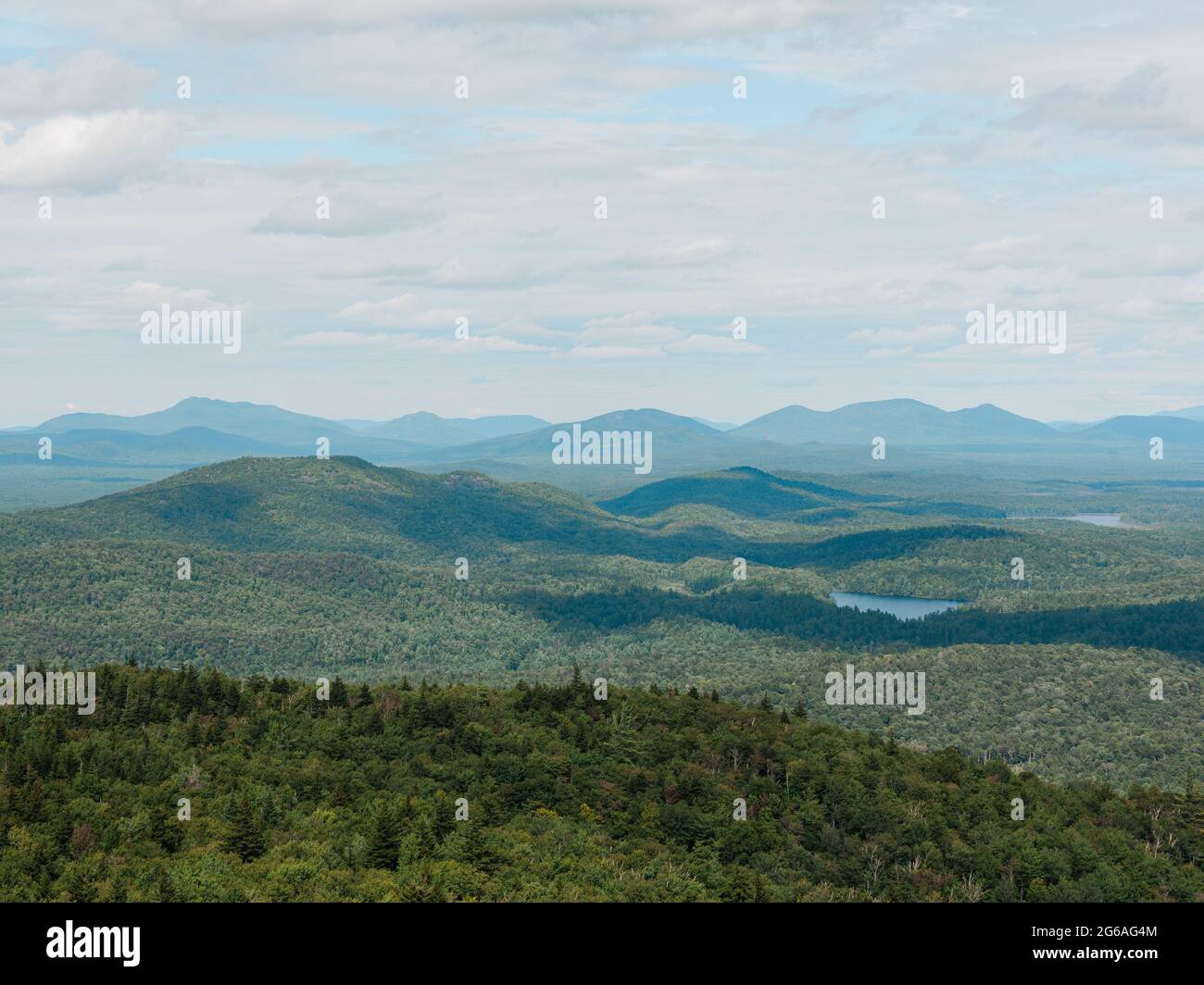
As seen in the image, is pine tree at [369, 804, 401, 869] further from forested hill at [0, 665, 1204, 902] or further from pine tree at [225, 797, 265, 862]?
pine tree at [225, 797, 265, 862]

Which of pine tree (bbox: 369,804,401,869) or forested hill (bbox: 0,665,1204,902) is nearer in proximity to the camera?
forested hill (bbox: 0,665,1204,902)

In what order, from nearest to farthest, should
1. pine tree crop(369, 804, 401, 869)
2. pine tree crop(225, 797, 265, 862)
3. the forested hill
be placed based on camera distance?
the forested hill < pine tree crop(225, 797, 265, 862) < pine tree crop(369, 804, 401, 869)

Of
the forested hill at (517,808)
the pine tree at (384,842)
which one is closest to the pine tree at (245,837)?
the forested hill at (517,808)

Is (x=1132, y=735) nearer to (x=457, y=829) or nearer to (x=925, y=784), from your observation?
(x=925, y=784)

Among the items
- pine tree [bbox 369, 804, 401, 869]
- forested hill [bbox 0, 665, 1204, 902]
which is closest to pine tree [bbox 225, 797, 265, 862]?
forested hill [bbox 0, 665, 1204, 902]

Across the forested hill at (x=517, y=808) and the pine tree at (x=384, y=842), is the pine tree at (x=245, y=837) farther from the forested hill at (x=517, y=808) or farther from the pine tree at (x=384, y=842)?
the pine tree at (x=384, y=842)

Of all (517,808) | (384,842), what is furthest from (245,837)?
(517,808)

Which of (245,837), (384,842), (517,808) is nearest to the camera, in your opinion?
(245,837)

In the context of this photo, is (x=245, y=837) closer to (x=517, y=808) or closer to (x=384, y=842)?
(x=384, y=842)
